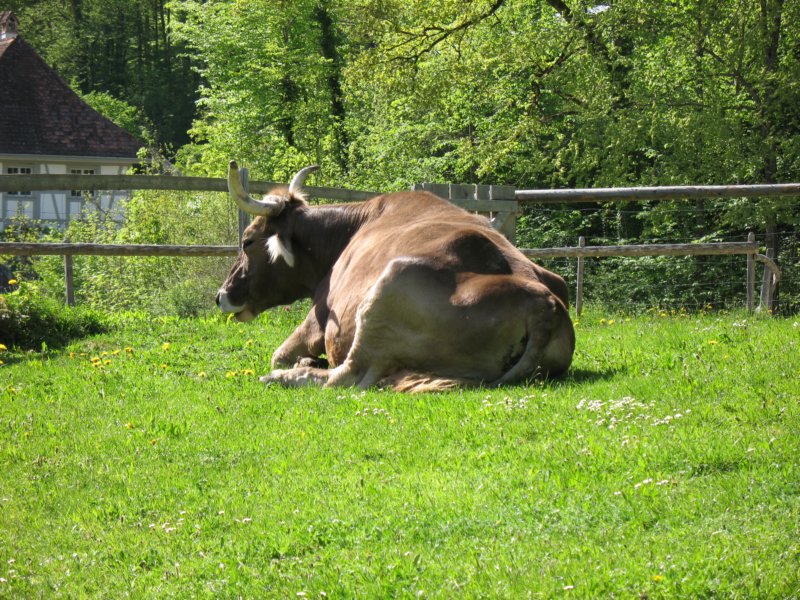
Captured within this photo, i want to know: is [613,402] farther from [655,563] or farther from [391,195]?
[391,195]

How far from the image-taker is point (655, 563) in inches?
146

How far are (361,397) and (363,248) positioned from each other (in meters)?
2.03

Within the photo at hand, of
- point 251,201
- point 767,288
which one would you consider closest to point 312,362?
point 251,201

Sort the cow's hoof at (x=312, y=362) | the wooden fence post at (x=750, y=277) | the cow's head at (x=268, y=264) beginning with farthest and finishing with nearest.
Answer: the wooden fence post at (x=750, y=277) → the cow's head at (x=268, y=264) → the cow's hoof at (x=312, y=362)

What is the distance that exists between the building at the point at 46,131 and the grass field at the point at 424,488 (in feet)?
124

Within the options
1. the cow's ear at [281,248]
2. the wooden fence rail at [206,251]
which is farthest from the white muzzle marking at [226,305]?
the wooden fence rail at [206,251]

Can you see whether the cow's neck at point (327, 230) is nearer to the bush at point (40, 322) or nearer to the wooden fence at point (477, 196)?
the wooden fence at point (477, 196)

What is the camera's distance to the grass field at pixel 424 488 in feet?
12.6

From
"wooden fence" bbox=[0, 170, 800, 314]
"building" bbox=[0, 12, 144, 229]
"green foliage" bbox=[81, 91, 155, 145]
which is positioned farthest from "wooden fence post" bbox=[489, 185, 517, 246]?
"green foliage" bbox=[81, 91, 155, 145]

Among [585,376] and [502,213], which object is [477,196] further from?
[585,376]

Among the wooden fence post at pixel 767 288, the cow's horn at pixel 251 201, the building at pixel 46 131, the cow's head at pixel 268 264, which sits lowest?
Result: the wooden fence post at pixel 767 288

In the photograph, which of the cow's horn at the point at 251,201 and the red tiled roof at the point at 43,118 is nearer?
the cow's horn at the point at 251,201

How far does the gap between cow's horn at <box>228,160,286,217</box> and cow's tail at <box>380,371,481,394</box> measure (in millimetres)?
2667

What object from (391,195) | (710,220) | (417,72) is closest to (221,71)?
(417,72)
